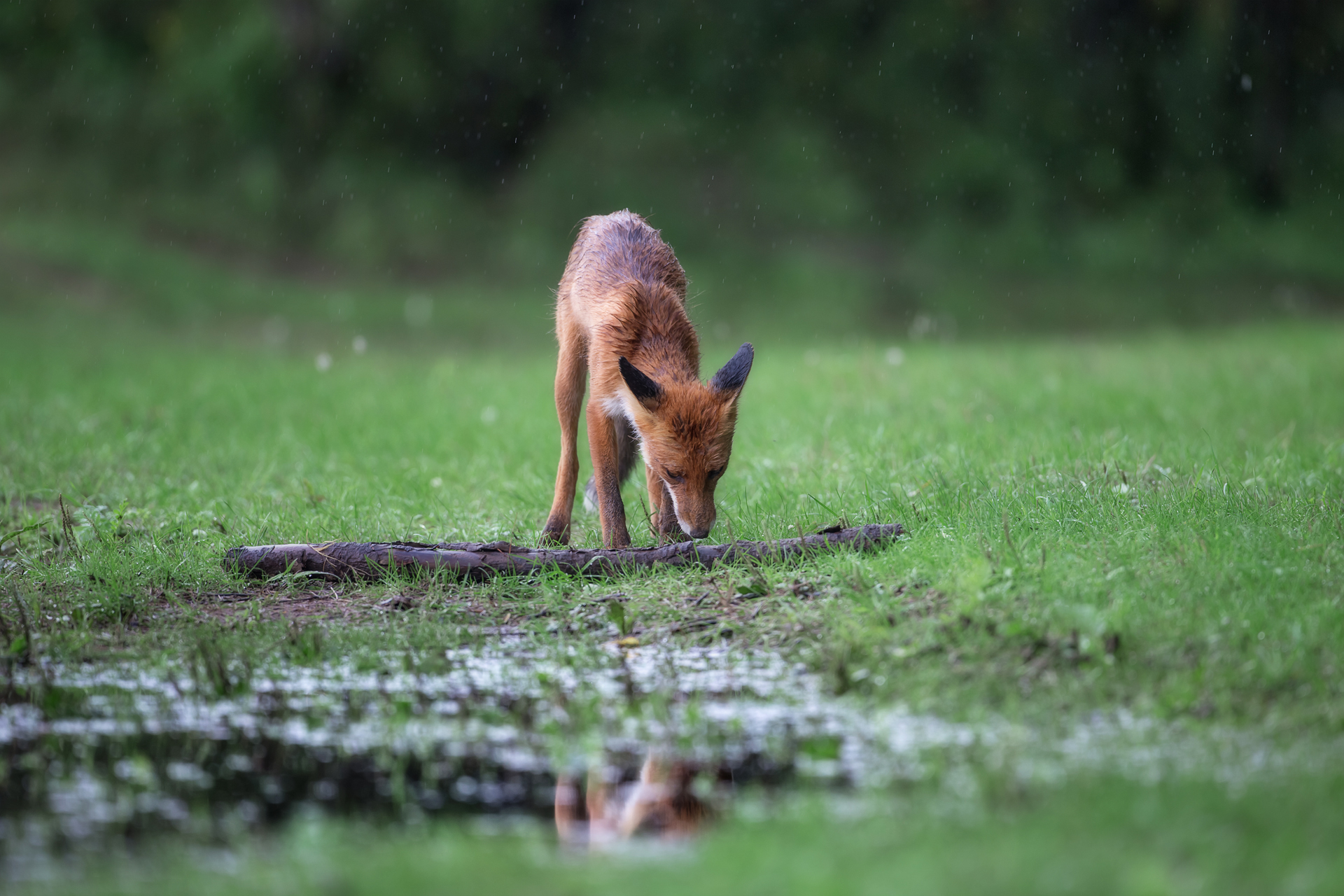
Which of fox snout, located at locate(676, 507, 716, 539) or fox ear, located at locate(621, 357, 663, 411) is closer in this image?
fox ear, located at locate(621, 357, 663, 411)

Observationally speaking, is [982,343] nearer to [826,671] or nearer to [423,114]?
[423,114]

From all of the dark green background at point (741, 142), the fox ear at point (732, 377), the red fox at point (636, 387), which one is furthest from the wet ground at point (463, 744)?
the dark green background at point (741, 142)

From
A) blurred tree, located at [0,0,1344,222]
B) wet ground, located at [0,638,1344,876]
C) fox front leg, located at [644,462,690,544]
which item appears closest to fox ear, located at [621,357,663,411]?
fox front leg, located at [644,462,690,544]

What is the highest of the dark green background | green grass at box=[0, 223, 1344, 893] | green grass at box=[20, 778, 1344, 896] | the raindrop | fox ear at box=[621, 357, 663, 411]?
the dark green background

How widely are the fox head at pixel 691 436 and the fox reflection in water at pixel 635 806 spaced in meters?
2.27

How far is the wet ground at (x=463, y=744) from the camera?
355 cm

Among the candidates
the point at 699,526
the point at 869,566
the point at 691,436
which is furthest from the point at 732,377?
the point at 869,566

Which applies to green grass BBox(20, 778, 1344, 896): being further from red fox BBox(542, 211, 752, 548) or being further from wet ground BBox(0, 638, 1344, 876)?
red fox BBox(542, 211, 752, 548)

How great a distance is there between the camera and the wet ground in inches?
140

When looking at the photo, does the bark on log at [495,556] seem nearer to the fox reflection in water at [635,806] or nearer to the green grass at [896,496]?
the green grass at [896,496]

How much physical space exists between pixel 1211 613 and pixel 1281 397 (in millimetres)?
7041

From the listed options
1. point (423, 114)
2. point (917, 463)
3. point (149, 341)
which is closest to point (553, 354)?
point (149, 341)

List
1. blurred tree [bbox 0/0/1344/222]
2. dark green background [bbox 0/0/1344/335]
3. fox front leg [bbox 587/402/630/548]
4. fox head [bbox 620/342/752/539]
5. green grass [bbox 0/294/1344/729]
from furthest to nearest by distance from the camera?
blurred tree [bbox 0/0/1344/222] < dark green background [bbox 0/0/1344/335] < fox front leg [bbox 587/402/630/548] < fox head [bbox 620/342/752/539] < green grass [bbox 0/294/1344/729]

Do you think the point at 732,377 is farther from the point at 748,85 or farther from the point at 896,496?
the point at 748,85
